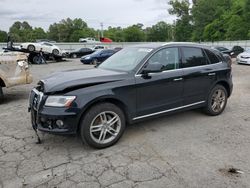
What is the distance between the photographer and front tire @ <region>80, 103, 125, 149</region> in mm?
3871

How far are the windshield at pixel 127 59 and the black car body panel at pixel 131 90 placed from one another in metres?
0.13

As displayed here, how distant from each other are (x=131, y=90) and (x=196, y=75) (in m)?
1.62

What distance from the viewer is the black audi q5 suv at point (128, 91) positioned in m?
3.81

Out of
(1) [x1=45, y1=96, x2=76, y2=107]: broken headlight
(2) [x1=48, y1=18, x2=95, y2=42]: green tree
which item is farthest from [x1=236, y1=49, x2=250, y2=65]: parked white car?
(2) [x1=48, y1=18, x2=95, y2=42]: green tree

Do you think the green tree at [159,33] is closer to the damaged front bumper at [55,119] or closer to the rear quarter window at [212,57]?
the rear quarter window at [212,57]

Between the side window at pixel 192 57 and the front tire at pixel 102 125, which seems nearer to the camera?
the front tire at pixel 102 125

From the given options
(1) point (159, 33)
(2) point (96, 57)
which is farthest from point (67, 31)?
(2) point (96, 57)

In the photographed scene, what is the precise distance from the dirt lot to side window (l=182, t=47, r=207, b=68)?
1181mm

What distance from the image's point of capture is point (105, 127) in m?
4.08

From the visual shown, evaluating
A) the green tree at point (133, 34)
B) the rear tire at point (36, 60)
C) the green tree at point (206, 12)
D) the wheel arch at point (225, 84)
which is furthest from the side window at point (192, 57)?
the green tree at point (133, 34)

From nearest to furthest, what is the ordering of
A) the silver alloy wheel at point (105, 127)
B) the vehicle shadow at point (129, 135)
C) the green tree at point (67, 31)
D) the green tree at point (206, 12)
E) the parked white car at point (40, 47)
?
the silver alloy wheel at point (105, 127) < the vehicle shadow at point (129, 135) < the parked white car at point (40, 47) < the green tree at point (206, 12) < the green tree at point (67, 31)

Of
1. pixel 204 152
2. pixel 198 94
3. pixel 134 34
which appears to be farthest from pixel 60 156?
pixel 134 34

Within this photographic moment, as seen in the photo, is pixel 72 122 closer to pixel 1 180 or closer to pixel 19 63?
pixel 1 180

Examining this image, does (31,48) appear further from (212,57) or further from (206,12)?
(206,12)
